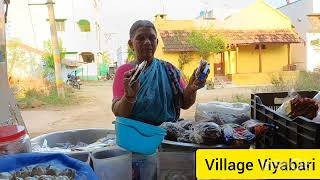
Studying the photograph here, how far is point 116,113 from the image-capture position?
1.50 meters

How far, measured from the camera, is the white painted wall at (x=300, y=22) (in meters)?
15.6

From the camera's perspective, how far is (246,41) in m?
15.2

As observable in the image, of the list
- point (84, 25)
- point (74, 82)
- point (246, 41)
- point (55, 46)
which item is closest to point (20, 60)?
point (55, 46)

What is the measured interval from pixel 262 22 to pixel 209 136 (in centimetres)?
1643

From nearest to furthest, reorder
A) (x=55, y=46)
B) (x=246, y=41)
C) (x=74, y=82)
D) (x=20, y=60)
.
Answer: (x=55, y=46), (x=20, y=60), (x=246, y=41), (x=74, y=82)

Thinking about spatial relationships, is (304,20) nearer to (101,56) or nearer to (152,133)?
(101,56)

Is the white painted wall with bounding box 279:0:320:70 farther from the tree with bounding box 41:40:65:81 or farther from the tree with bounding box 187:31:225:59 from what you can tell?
the tree with bounding box 41:40:65:81

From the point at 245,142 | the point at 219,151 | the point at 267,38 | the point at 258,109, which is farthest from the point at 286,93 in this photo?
the point at 267,38

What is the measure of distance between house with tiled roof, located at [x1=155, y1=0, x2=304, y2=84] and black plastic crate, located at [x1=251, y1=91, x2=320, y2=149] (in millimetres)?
12890

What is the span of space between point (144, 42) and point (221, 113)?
479 millimetres

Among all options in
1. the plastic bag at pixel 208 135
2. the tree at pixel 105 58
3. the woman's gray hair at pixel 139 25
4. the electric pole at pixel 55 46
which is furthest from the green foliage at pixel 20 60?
the plastic bag at pixel 208 135

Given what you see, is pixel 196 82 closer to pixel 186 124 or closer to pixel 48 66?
pixel 186 124

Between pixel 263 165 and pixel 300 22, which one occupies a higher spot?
pixel 300 22

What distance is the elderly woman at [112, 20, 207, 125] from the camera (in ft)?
5.03
